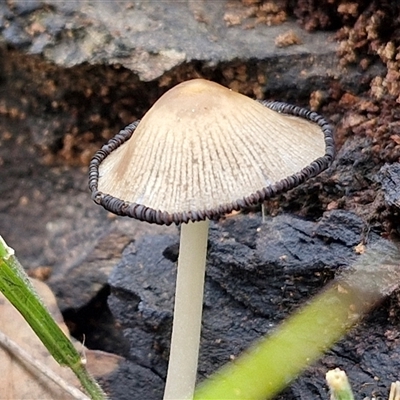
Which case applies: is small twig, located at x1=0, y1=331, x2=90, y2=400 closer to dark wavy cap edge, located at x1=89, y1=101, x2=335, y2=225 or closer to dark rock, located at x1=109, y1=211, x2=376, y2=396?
dark rock, located at x1=109, y1=211, x2=376, y2=396

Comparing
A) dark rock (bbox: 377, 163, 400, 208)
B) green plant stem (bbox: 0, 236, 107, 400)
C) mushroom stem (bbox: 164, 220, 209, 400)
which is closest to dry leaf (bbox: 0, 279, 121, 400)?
green plant stem (bbox: 0, 236, 107, 400)

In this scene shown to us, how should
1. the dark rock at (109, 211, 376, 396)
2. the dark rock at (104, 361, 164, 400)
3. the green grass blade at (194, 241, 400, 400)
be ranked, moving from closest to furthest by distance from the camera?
the green grass blade at (194, 241, 400, 400) < the dark rock at (109, 211, 376, 396) < the dark rock at (104, 361, 164, 400)

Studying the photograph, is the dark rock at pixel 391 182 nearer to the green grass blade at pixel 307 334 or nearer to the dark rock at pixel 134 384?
the green grass blade at pixel 307 334

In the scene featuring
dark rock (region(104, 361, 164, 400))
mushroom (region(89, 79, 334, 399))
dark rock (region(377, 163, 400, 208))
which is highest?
mushroom (region(89, 79, 334, 399))

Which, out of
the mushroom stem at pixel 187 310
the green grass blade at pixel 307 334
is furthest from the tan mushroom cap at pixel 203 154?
the green grass blade at pixel 307 334

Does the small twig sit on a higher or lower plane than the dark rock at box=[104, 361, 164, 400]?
higher

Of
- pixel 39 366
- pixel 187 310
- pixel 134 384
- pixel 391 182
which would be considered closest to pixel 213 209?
pixel 187 310
